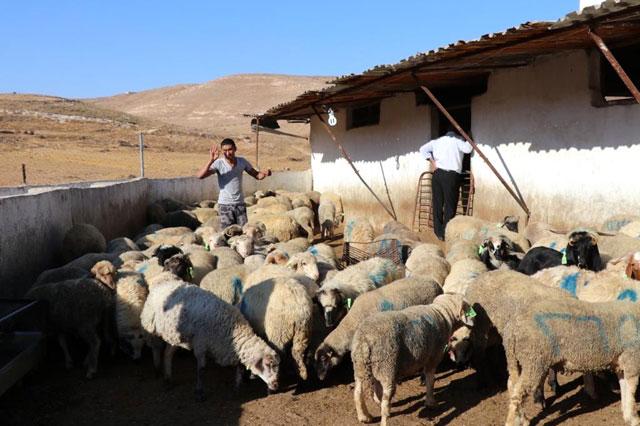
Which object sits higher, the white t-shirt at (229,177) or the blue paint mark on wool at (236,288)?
the white t-shirt at (229,177)

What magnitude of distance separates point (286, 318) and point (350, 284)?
43.7 inches

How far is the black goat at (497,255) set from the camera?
720 centimetres

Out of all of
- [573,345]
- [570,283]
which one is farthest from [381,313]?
[570,283]

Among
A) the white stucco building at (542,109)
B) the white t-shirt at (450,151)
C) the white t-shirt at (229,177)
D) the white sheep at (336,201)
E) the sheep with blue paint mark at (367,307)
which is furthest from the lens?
the white sheep at (336,201)

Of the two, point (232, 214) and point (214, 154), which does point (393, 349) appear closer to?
point (214, 154)

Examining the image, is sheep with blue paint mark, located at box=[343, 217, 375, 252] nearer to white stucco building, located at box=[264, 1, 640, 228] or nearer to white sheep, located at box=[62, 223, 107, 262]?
white stucco building, located at box=[264, 1, 640, 228]

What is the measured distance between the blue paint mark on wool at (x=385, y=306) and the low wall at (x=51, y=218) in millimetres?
4145

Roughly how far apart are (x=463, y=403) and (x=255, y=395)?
1.84 m

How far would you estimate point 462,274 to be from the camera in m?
6.82

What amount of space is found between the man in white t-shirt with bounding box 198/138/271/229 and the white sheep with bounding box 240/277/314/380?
3015 millimetres

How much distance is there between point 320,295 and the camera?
597 centimetres

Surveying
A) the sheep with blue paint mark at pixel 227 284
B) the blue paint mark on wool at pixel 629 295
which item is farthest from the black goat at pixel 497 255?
the sheep with blue paint mark at pixel 227 284

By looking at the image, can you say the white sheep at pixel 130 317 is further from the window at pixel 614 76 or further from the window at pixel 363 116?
the window at pixel 363 116

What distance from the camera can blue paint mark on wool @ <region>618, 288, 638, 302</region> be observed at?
5062 millimetres
